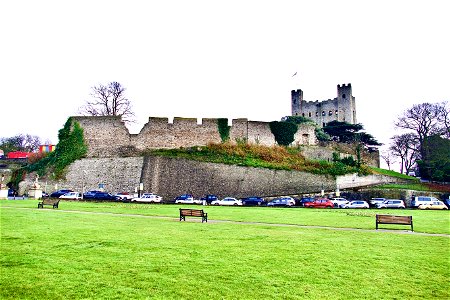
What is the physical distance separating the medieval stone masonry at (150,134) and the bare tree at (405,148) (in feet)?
91.1

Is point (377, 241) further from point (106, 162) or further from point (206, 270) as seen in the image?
point (106, 162)

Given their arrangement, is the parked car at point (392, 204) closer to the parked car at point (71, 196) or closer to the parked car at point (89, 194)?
the parked car at point (89, 194)

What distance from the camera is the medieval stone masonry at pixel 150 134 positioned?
3966 centimetres

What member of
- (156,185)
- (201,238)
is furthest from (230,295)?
(156,185)

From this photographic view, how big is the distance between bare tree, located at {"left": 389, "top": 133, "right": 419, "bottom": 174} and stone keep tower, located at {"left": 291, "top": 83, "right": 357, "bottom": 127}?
543 inches

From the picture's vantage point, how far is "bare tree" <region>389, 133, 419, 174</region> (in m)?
57.0

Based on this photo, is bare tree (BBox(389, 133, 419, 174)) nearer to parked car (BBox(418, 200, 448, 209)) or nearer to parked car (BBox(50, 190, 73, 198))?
parked car (BBox(418, 200, 448, 209))

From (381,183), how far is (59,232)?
39033 millimetres

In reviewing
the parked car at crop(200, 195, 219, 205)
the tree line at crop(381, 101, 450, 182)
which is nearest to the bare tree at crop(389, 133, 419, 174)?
the tree line at crop(381, 101, 450, 182)

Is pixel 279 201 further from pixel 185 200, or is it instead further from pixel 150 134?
pixel 150 134

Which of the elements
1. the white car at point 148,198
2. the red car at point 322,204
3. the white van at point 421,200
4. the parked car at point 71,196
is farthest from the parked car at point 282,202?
the parked car at point 71,196

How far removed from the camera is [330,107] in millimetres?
77188

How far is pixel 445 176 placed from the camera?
44.6 m

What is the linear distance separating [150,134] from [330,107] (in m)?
46.9
